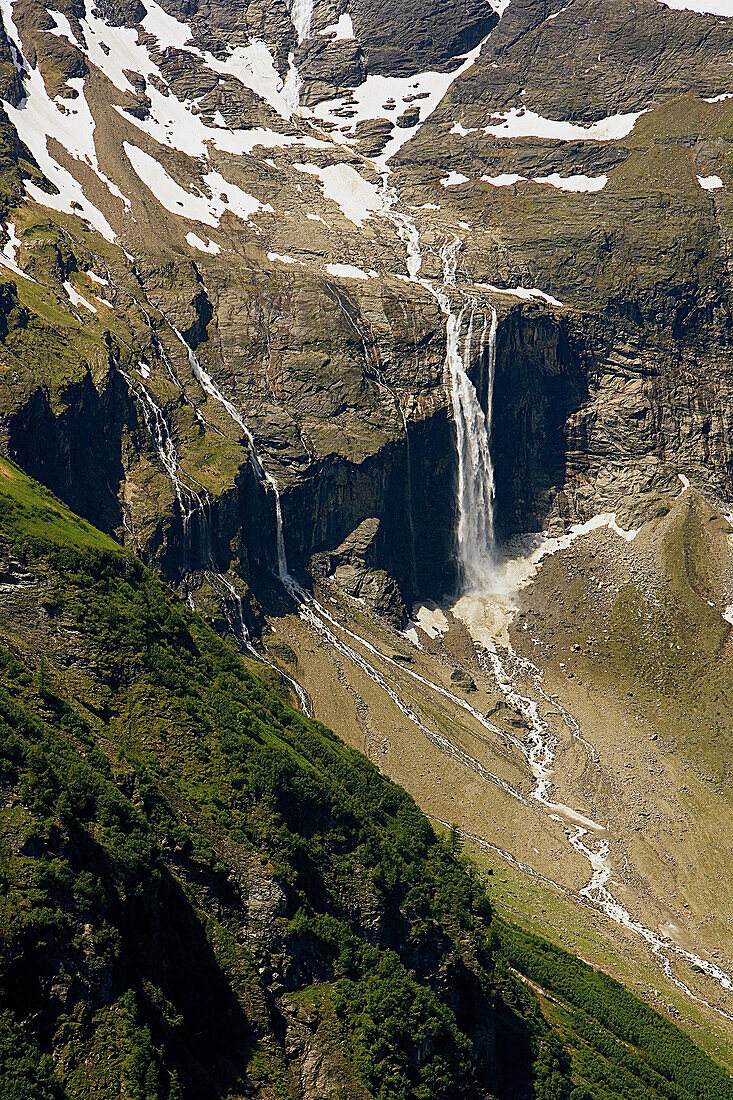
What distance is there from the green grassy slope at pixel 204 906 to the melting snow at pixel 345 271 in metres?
117

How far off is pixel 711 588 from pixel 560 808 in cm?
5231

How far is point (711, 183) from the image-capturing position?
198125 millimetres

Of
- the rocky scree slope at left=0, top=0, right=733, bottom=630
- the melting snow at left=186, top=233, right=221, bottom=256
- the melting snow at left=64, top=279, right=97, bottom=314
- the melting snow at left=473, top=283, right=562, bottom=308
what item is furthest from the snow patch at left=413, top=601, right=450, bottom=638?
the melting snow at left=186, top=233, right=221, bottom=256

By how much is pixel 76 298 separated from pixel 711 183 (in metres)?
126

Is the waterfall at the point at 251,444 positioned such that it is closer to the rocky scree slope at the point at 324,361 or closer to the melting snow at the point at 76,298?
the rocky scree slope at the point at 324,361

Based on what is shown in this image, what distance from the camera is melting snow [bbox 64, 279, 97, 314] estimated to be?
15238cm

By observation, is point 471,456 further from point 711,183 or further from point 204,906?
point 204,906

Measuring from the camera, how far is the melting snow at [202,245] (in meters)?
183

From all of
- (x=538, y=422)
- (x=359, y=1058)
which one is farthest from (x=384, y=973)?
(x=538, y=422)

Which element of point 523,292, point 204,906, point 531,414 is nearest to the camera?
point 204,906

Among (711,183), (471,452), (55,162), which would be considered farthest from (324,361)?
(711,183)

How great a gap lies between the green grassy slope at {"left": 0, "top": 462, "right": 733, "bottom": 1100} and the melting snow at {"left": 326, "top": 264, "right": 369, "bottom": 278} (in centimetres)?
11675

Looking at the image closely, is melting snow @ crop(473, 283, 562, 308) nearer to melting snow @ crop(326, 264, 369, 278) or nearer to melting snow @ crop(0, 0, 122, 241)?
melting snow @ crop(326, 264, 369, 278)

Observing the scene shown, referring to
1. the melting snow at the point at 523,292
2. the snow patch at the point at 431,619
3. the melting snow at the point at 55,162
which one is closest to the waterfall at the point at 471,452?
the snow patch at the point at 431,619
